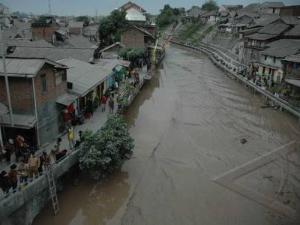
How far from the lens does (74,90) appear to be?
68.4 ft

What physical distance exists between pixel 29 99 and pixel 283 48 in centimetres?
3325

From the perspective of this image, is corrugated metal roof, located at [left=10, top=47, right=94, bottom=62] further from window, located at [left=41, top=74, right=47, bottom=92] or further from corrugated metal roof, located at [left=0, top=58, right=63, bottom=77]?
window, located at [left=41, top=74, right=47, bottom=92]

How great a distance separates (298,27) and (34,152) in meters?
43.9

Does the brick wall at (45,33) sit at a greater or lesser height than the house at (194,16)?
lesser

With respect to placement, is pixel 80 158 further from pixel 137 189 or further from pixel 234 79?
pixel 234 79

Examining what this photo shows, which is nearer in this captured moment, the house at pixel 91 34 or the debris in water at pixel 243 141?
the debris in water at pixel 243 141

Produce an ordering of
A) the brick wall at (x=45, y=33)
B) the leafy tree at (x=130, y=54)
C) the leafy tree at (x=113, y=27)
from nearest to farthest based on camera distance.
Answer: the leafy tree at (x=130, y=54), the brick wall at (x=45, y=33), the leafy tree at (x=113, y=27)

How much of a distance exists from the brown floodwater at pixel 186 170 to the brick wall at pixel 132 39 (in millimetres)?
18767

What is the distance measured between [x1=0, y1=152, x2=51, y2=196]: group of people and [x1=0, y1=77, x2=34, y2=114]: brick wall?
2.79 metres

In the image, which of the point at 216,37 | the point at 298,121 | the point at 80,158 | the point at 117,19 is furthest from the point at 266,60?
the point at 216,37

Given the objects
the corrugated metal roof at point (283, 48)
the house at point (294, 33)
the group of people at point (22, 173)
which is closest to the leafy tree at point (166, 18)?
the house at point (294, 33)

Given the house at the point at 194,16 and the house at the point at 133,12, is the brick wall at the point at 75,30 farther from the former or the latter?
the house at the point at 194,16

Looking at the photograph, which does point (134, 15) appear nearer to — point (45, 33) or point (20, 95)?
point (45, 33)

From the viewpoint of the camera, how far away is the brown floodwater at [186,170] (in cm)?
1521
